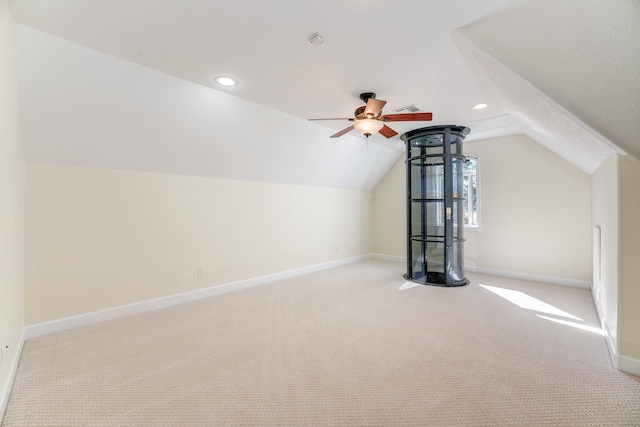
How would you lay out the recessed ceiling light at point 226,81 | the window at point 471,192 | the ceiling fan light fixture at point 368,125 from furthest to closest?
the window at point 471,192 < the ceiling fan light fixture at point 368,125 < the recessed ceiling light at point 226,81

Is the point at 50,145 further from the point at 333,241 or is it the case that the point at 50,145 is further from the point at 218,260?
the point at 333,241

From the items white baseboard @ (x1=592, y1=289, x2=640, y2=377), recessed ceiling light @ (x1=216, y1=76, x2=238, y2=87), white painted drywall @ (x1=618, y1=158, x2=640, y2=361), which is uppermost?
recessed ceiling light @ (x1=216, y1=76, x2=238, y2=87)

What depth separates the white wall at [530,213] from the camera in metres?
4.47

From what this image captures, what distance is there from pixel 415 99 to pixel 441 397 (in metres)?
3.07

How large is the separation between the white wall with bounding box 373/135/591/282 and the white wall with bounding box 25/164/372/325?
3.49 metres

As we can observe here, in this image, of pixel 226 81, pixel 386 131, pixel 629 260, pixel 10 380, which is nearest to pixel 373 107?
pixel 386 131

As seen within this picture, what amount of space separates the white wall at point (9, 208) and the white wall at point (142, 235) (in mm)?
255

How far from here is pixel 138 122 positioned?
3020mm

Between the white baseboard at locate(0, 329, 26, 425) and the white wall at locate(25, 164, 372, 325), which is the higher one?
the white wall at locate(25, 164, 372, 325)

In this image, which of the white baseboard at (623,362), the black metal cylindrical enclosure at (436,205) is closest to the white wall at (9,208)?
the white baseboard at (623,362)

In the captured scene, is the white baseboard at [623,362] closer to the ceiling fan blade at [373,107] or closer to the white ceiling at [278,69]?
the white ceiling at [278,69]

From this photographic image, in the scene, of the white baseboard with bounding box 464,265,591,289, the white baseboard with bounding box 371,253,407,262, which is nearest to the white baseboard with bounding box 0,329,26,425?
the white baseboard with bounding box 371,253,407,262

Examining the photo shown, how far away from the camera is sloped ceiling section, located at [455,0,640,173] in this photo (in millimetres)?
1464

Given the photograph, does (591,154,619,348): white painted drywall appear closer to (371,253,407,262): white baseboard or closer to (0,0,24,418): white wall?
(371,253,407,262): white baseboard
